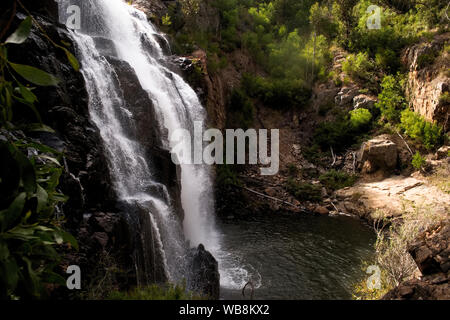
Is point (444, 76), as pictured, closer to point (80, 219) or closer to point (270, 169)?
point (270, 169)

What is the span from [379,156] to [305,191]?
14.2 ft

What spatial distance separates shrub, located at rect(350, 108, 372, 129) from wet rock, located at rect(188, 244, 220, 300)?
1387cm

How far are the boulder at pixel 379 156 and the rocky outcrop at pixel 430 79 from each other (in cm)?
252

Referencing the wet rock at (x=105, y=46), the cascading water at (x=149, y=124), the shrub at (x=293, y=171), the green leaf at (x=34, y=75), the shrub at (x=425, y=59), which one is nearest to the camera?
the green leaf at (x=34, y=75)

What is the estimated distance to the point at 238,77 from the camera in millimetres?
21109

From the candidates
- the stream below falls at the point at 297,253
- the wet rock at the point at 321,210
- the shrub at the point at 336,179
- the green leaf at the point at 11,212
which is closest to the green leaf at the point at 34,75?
the green leaf at the point at 11,212

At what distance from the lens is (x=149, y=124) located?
10.9m

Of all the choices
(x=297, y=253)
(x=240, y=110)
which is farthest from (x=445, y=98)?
(x=297, y=253)

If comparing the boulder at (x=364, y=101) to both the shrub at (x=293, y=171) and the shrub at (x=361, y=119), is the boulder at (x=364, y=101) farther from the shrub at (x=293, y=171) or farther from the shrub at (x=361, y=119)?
the shrub at (x=293, y=171)

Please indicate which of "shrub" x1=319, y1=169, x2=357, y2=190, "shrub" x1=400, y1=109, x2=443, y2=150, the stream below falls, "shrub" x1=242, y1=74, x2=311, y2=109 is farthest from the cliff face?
"shrub" x1=400, y1=109, x2=443, y2=150

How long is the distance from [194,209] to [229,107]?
25.6 feet

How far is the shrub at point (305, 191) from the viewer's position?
1588 cm

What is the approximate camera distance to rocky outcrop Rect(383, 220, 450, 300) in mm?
3895

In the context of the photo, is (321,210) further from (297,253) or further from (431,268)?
(431,268)
